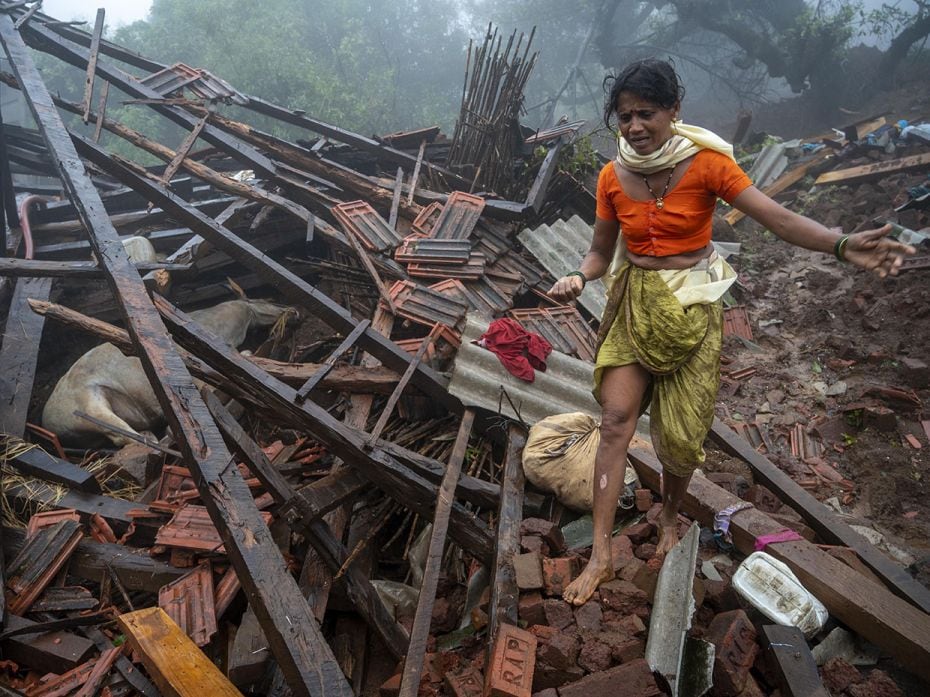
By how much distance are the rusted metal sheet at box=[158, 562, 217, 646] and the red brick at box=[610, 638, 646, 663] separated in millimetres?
1952

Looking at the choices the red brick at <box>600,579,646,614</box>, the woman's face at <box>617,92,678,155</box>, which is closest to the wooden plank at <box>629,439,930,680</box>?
the red brick at <box>600,579,646,614</box>

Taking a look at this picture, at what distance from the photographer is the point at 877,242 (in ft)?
6.17

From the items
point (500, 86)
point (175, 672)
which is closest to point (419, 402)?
point (175, 672)

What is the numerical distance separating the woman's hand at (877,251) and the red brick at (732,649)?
1471 mm

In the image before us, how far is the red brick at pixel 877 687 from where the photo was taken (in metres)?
2.06

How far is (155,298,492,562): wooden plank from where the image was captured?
302 centimetres

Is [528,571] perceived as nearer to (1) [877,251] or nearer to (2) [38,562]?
(1) [877,251]

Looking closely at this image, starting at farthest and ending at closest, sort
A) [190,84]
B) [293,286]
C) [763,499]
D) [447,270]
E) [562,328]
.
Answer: [190,84]
[447,270]
[562,328]
[293,286]
[763,499]

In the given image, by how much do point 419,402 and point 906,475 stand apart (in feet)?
11.9

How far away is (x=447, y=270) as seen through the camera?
17.4 ft

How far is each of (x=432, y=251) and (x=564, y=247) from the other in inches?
62.4

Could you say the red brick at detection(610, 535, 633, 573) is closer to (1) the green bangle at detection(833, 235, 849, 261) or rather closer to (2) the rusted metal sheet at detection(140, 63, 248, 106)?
(1) the green bangle at detection(833, 235, 849, 261)

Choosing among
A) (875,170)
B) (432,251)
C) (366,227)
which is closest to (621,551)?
(432,251)

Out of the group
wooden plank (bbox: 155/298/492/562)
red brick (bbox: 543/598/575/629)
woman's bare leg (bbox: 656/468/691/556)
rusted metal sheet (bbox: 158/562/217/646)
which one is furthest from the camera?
wooden plank (bbox: 155/298/492/562)
